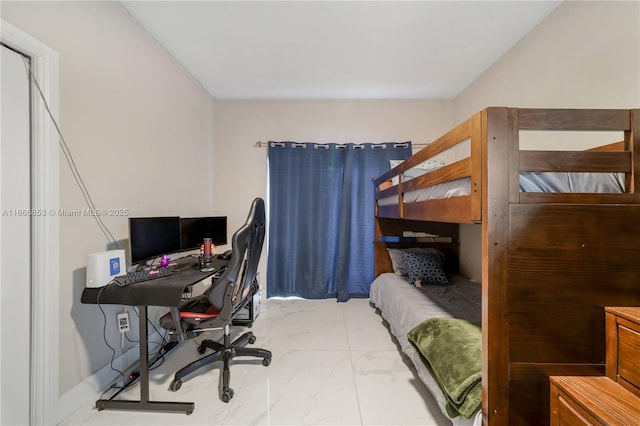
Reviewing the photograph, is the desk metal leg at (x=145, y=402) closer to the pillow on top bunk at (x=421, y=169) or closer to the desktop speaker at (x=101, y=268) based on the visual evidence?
the desktop speaker at (x=101, y=268)

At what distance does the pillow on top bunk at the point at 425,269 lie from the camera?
2.52m

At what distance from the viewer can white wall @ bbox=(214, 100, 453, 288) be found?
329 cm

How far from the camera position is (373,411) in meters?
1.46

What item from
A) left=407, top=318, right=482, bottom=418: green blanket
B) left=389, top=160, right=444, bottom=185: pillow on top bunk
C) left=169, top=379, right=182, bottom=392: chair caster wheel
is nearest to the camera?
left=407, top=318, right=482, bottom=418: green blanket

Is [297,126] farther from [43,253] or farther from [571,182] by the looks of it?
[571,182]

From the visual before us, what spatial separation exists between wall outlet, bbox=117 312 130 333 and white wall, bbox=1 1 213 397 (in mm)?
55

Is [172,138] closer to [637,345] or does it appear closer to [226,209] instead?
[226,209]

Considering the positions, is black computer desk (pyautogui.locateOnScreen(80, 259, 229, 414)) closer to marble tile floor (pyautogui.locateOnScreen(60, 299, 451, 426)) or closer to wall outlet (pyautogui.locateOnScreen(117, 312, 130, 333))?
marble tile floor (pyautogui.locateOnScreen(60, 299, 451, 426))

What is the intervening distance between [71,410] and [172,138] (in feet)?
6.64

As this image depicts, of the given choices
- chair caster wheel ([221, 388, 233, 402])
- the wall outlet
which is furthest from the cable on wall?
chair caster wheel ([221, 388, 233, 402])

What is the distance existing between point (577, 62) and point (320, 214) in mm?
2493

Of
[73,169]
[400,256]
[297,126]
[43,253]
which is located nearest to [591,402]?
[400,256]

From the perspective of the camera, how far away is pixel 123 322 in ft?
5.62

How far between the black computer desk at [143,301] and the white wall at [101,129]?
0.20m
